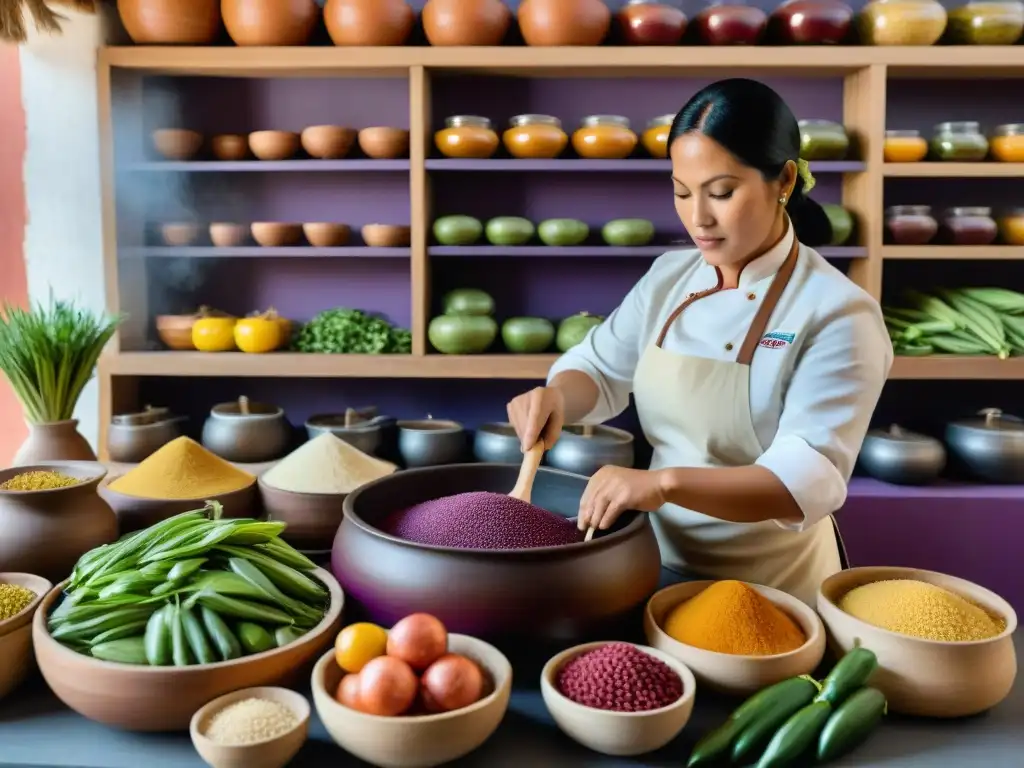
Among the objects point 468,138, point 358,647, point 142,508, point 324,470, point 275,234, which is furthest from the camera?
point 275,234

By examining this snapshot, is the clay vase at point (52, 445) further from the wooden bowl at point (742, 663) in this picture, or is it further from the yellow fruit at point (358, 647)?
the wooden bowl at point (742, 663)

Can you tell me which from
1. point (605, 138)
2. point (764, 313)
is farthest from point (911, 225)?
point (764, 313)

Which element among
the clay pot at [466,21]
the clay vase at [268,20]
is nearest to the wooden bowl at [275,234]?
the clay vase at [268,20]

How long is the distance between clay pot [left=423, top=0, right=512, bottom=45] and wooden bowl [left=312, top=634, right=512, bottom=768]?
2.47 meters

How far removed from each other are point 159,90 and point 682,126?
254cm

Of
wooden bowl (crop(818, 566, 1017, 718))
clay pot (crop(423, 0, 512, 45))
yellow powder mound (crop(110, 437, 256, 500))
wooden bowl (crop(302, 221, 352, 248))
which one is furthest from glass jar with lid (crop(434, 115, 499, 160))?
wooden bowl (crop(818, 566, 1017, 718))

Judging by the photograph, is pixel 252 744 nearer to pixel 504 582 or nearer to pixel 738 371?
pixel 504 582

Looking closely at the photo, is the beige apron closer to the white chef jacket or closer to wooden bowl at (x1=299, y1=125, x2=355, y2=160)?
the white chef jacket

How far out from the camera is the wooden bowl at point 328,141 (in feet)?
9.75

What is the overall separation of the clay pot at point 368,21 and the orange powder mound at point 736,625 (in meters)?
2.40

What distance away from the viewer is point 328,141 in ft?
9.77

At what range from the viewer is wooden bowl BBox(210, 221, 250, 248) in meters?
3.03

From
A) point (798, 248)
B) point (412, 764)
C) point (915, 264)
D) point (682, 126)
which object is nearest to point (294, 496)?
point (412, 764)

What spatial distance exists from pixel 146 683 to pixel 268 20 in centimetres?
252
